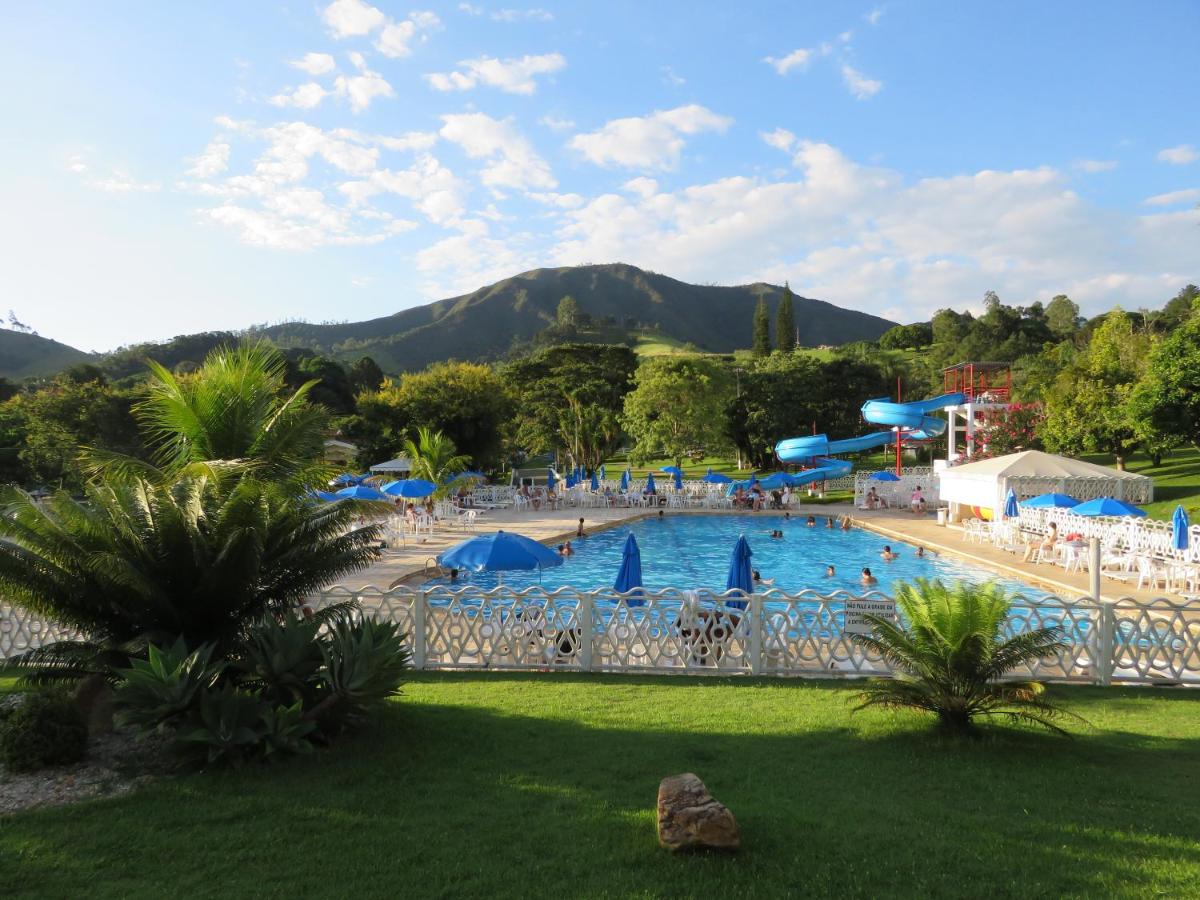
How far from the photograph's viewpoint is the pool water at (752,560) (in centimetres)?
1571

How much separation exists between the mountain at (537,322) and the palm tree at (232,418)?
12760 cm

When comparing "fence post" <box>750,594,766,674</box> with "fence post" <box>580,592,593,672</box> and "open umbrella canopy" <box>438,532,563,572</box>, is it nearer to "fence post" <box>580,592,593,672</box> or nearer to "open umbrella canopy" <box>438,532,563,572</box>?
"fence post" <box>580,592,593,672</box>

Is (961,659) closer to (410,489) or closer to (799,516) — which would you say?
(410,489)

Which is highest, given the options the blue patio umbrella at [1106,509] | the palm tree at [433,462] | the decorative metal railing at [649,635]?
the palm tree at [433,462]

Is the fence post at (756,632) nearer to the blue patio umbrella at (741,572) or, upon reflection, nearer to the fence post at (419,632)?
the blue patio umbrella at (741,572)

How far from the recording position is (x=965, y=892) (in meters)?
3.31

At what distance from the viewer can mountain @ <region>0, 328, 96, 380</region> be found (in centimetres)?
9972

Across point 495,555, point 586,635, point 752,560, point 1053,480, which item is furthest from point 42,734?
point 1053,480

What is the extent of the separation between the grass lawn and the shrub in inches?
30.0

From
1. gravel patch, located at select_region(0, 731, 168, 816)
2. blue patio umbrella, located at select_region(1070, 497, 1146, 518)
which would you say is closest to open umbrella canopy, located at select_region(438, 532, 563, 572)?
gravel patch, located at select_region(0, 731, 168, 816)

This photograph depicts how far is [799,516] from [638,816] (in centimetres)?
2312

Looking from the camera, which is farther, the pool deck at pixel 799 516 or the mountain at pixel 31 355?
the mountain at pixel 31 355

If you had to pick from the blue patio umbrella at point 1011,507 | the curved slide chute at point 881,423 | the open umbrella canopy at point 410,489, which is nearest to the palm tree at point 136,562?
the open umbrella canopy at point 410,489

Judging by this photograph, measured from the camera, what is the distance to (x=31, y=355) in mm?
104938
